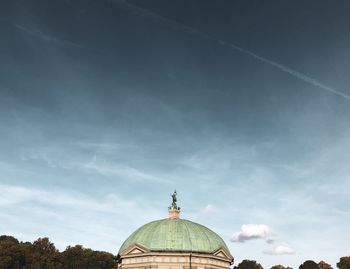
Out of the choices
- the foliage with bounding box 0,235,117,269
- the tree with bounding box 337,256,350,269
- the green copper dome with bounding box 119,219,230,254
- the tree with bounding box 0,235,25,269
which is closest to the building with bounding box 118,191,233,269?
the green copper dome with bounding box 119,219,230,254

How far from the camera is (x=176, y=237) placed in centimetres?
7512

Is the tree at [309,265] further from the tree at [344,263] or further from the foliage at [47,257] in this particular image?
the foliage at [47,257]

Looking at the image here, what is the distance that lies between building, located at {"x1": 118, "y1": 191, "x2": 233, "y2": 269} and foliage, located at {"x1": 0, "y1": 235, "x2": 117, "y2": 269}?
1287 inches

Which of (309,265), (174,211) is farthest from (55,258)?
(309,265)

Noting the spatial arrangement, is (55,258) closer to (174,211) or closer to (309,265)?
(174,211)

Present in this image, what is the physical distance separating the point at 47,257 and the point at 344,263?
78.7 metres

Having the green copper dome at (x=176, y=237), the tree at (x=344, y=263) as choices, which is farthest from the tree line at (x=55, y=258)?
the green copper dome at (x=176, y=237)

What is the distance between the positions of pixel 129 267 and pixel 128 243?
17.3 ft

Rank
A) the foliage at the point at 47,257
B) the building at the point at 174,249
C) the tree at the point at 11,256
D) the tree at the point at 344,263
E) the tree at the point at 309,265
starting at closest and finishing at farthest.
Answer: the building at the point at 174,249 < the tree at the point at 11,256 < the foliage at the point at 47,257 < the tree at the point at 344,263 < the tree at the point at 309,265

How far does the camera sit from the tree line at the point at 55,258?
99.8 metres

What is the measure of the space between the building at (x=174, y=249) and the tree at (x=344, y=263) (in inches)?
2012

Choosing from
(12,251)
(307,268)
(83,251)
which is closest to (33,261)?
(12,251)

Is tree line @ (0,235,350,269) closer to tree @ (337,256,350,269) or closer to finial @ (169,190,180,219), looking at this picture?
tree @ (337,256,350,269)

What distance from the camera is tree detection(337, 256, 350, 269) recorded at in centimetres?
11457
